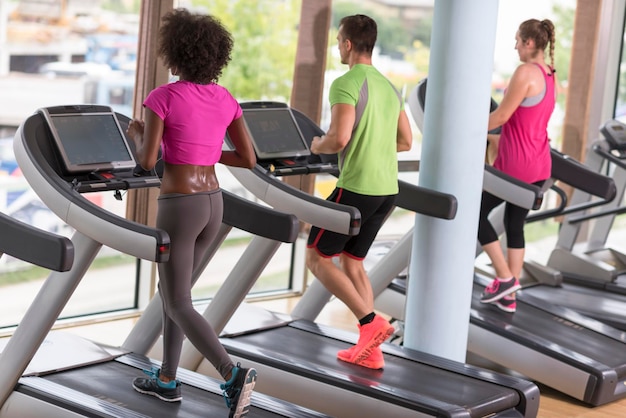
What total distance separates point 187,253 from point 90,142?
0.61 meters

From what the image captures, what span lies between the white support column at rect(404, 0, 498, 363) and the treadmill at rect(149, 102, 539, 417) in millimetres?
149

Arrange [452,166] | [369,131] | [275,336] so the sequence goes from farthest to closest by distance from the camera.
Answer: [275,336] → [452,166] → [369,131]

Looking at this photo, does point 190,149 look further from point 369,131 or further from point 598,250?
point 598,250

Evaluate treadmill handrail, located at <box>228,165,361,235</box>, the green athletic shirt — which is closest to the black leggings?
the green athletic shirt

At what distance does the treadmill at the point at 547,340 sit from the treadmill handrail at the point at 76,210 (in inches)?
74.5

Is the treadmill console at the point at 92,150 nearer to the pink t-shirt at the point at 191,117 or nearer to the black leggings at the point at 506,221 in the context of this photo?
the pink t-shirt at the point at 191,117

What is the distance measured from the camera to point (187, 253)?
3264mm

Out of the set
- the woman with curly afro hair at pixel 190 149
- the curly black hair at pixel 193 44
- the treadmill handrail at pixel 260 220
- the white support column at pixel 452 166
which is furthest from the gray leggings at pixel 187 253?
the white support column at pixel 452 166

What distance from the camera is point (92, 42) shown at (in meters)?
5.11

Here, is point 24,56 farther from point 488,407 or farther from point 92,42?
point 488,407

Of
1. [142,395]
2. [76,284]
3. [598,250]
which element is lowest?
[142,395]

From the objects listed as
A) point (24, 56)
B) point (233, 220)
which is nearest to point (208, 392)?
point (233, 220)

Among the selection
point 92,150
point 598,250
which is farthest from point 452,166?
point 598,250

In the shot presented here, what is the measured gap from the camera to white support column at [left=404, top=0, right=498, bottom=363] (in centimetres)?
413
